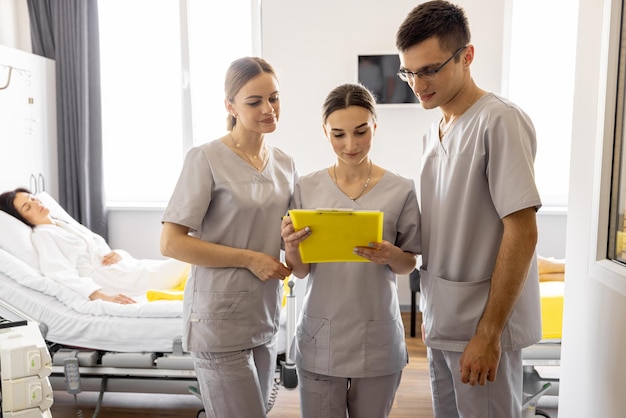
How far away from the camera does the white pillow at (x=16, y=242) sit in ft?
9.00

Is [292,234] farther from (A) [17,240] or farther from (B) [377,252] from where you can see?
(A) [17,240]

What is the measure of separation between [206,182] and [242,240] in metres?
0.19

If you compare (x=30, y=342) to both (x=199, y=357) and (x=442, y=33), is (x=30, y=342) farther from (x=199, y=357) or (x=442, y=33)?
(x=442, y=33)

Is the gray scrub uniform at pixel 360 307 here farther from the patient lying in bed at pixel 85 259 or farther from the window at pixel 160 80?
the window at pixel 160 80

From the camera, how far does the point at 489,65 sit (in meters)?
3.96

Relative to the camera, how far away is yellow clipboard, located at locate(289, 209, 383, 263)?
49.4 inches

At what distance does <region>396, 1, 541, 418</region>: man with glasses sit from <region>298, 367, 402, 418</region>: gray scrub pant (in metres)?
0.19

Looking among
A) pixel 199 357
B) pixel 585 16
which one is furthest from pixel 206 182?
pixel 585 16

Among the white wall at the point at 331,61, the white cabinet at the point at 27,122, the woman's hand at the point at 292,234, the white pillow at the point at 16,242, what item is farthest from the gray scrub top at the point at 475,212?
the white cabinet at the point at 27,122

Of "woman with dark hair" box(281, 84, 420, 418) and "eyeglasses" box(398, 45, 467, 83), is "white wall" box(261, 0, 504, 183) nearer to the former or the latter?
"woman with dark hair" box(281, 84, 420, 418)

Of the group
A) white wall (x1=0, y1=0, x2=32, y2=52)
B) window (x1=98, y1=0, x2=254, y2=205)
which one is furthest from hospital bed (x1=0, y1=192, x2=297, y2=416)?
white wall (x1=0, y1=0, x2=32, y2=52)

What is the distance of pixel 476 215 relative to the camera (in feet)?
4.16

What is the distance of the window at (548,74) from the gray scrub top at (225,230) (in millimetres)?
3059

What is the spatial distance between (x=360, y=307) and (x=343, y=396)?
26 centimetres
